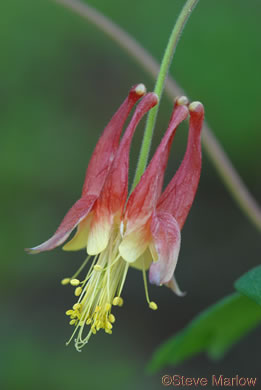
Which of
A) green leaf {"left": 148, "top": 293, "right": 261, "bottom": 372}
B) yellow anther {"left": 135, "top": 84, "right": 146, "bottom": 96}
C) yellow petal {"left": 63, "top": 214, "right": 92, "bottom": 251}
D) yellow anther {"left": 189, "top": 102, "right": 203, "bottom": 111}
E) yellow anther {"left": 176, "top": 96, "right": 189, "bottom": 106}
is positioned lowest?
green leaf {"left": 148, "top": 293, "right": 261, "bottom": 372}

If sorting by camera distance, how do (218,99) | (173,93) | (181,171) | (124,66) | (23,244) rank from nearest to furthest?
(181,171) → (173,93) → (218,99) → (23,244) → (124,66)

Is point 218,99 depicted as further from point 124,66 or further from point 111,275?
point 111,275

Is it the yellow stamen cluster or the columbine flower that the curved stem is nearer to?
the columbine flower

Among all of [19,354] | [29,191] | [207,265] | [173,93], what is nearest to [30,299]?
[19,354]

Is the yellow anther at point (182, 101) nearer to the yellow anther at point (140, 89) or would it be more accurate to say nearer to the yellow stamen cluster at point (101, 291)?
the yellow anther at point (140, 89)

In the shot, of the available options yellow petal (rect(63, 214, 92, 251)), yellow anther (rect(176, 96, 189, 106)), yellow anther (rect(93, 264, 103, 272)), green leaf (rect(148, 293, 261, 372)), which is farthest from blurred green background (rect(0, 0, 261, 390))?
yellow anther (rect(93, 264, 103, 272))

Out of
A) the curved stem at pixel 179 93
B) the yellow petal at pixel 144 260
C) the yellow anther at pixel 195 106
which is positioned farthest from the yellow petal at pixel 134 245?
the curved stem at pixel 179 93
